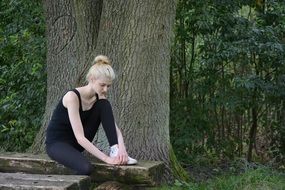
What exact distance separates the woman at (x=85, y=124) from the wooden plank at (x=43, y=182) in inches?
12.0

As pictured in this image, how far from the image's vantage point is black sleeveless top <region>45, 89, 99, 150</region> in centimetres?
518

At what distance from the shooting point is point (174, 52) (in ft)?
28.4

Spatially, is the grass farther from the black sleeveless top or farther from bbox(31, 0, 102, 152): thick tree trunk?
bbox(31, 0, 102, 152): thick tree trunk

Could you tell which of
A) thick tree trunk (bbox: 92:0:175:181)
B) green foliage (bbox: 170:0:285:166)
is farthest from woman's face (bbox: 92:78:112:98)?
green foliage (bbox: 170:0:285:166)

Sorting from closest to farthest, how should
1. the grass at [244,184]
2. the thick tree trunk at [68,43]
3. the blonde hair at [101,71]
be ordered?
1. the blonde hair at [101,71]
2. the grass at [244,184]
3. the thick tree trunk at [68,43]

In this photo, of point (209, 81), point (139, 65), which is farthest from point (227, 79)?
point (139, 65)

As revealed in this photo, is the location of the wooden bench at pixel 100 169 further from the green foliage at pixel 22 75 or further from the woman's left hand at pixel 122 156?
the green foliage at pixel 22 75

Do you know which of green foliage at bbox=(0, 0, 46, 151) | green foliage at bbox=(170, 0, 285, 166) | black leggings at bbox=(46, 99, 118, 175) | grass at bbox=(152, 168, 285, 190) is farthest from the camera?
green foliage at bbox=(0, 0, 46, 151)

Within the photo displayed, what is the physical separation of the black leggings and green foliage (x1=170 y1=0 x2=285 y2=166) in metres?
2.80

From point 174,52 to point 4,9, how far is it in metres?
3.05

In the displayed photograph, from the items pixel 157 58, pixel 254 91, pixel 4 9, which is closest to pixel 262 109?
pixel 254 91

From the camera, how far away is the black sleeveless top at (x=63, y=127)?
518 centimetres

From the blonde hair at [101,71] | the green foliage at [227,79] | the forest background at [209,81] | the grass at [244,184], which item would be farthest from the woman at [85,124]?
the green foliage at [227,79]

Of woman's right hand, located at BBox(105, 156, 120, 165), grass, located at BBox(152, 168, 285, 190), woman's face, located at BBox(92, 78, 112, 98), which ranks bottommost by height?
A: grass, located at BBox(152, 168, 285, 190)
